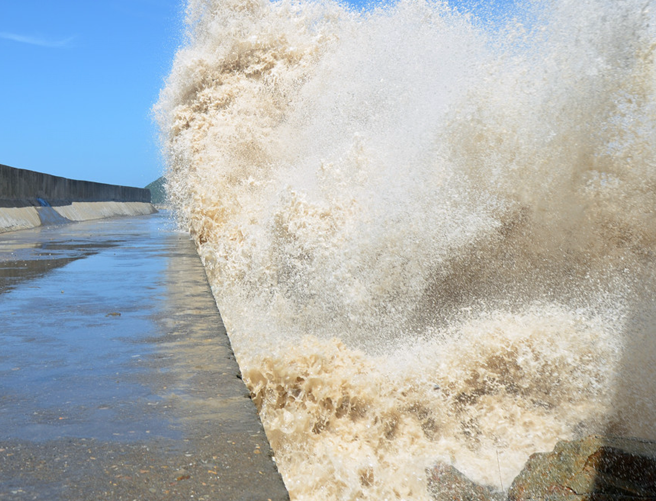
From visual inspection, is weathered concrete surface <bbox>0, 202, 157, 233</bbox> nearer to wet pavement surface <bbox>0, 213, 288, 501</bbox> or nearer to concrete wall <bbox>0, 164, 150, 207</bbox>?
concrete wall <bbox>0, 164, 150, 207</bbox>

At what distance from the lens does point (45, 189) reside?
11984 mm

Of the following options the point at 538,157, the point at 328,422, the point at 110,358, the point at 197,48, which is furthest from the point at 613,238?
the point at 197,48

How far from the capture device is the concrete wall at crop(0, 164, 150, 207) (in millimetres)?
9836

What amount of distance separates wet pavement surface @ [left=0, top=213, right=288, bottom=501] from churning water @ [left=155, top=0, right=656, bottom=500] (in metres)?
0.46

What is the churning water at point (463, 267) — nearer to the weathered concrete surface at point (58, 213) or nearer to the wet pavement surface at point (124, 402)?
the wet pavement surface at point (124, 402)

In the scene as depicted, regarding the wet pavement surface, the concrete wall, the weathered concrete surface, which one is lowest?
the wet pavement surface

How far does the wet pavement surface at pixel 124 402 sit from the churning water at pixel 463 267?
1.49 feet

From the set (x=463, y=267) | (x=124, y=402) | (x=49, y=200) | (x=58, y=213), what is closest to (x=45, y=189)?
(x=49, y=200)

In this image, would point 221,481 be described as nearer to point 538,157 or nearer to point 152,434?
point 152,434

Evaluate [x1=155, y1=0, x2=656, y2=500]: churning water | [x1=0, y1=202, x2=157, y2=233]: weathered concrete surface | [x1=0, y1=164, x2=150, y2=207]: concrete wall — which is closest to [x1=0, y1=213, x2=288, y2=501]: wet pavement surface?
[x1=155, y1=0, x2=656, y2=500]: churning water

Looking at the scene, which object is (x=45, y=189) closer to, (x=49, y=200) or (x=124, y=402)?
(x=49, y=200)

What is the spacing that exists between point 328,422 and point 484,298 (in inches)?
57.2

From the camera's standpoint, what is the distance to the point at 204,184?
7.46 meters

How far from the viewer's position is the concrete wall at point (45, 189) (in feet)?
32.3
